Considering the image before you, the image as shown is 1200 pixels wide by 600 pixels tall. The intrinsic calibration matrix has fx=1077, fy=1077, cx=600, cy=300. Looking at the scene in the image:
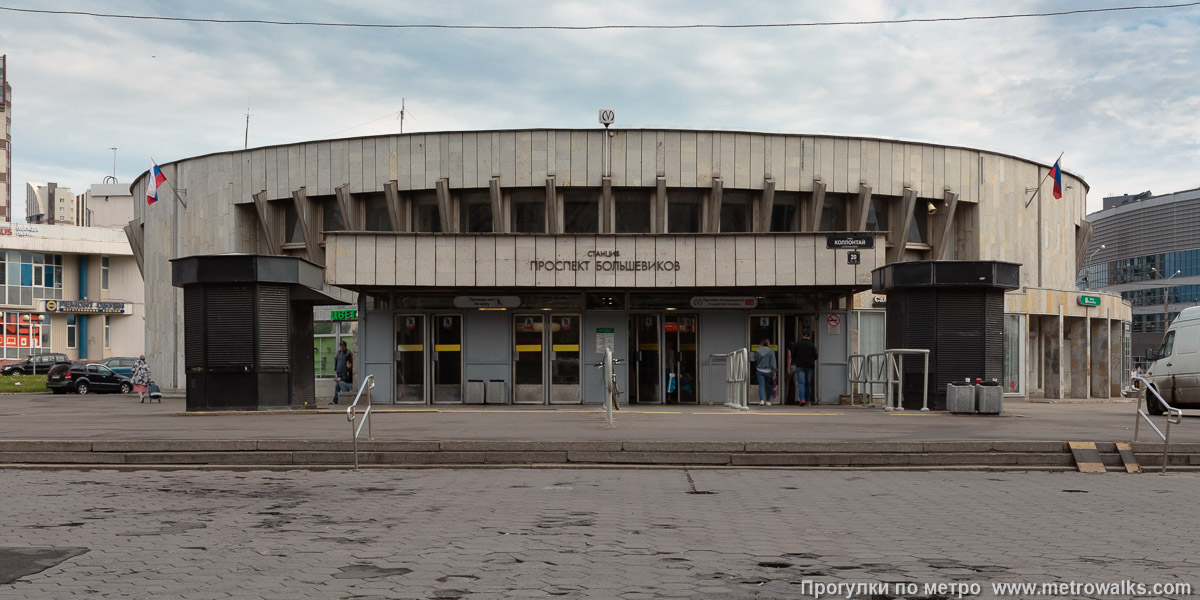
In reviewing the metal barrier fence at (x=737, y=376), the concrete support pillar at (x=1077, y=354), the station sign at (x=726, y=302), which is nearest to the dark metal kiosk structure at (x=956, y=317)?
the metal barrier fence at (x=737, y=376)

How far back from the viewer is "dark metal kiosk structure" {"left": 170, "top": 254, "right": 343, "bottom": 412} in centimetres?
1950

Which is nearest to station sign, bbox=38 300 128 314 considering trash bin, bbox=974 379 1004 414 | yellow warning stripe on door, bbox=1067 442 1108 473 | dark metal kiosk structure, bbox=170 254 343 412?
dark metal kiosk structure, bbox=170 254 343 412

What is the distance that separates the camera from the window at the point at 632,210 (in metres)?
29.4

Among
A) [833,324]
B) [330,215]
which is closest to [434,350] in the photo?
[330,215]

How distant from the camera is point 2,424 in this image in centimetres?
1744

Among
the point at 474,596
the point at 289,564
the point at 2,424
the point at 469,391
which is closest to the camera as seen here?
the point at 474,596

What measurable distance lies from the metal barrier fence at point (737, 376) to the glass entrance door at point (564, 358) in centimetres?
339

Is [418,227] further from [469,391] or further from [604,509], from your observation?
[604,509]

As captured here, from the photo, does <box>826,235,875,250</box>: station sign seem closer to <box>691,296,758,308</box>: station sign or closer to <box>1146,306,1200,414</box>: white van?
<box>691,296,758,308</box>: station sign

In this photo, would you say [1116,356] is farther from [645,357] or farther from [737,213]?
[645,357]

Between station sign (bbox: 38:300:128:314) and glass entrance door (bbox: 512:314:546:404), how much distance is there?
55.4 metres

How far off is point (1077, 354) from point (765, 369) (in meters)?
14.4

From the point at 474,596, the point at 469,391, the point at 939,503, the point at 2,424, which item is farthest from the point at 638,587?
the point at 469,391

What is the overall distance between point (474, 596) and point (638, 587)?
36.1 inches
